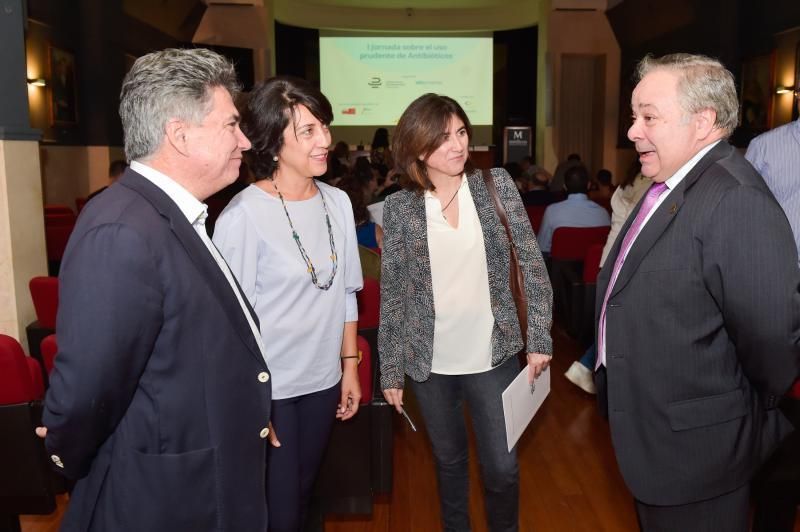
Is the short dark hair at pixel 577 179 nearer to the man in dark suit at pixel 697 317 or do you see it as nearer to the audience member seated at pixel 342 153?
the audience member seated at pixel 342 153

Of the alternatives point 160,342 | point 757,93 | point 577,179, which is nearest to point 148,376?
point 160,342

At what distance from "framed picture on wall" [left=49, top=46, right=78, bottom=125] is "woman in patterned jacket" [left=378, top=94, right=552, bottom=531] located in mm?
7453

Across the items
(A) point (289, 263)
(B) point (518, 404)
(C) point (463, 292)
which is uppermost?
(A) point (289, 263)

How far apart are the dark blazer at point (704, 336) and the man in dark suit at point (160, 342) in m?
0.87

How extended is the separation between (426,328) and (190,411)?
102 cm

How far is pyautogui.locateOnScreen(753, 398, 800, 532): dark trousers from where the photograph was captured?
2400mm

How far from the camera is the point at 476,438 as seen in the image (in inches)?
89.2

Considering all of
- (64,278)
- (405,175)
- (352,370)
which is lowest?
(352,370)

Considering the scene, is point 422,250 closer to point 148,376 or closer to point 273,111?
point 273,111

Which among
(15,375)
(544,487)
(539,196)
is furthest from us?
(539,196)

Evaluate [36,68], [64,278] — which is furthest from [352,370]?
[36,68]

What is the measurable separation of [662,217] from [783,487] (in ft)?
4.77

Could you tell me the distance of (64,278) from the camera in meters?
1.21

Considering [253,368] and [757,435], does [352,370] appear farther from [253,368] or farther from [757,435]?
[757,435]
